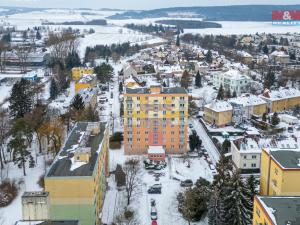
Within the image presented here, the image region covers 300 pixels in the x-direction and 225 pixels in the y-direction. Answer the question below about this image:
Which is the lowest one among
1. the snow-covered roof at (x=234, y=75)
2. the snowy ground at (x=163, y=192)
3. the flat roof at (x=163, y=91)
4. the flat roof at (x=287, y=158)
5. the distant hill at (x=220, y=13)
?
the snowy ground at (x=163, y=192)

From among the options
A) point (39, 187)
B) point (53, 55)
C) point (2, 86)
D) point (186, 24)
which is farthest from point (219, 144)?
point (186, 24)

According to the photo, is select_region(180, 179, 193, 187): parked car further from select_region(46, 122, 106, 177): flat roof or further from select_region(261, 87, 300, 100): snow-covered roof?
select_region(261, 87, 300, 100): snow-covered roof

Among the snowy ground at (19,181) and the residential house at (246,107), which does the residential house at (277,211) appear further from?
the residential house at (246,107)

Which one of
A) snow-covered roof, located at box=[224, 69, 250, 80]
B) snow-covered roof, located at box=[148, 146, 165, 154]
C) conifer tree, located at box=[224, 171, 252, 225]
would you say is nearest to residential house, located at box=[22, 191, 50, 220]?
conifer tree, located at box=[224, 171, 252, 225]

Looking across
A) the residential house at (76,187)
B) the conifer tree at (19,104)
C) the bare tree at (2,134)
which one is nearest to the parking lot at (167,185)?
the residential house at (76,187)

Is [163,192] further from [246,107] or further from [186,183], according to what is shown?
[246,107]
